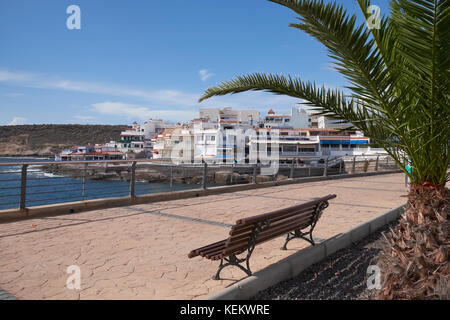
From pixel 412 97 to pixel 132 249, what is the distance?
13.4 ft

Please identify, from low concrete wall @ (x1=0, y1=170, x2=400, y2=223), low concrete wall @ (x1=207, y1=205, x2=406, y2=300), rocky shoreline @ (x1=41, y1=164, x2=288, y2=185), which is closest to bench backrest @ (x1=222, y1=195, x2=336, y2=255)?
low concrete wall @ (x1=207, y1=205, x2=406, y2=300)

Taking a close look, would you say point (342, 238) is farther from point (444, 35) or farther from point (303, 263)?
point (444, 35)

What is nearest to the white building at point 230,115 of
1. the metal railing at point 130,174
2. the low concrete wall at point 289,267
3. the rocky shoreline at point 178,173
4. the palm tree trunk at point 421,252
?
the rocky shoreline at point 178,173

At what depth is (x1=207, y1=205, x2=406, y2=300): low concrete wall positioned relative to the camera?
3.05 meters

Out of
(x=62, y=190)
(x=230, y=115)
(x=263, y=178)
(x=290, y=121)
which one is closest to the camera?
(x=62, y=190)

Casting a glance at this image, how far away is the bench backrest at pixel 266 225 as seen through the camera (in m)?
3.18

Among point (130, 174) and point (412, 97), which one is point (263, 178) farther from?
point (412, 97)

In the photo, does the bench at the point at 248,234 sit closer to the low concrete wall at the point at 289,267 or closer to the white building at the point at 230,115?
the low concrete wall at the point at 289,267

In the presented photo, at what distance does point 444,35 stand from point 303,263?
2.81 m

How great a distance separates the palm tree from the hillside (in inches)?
5597

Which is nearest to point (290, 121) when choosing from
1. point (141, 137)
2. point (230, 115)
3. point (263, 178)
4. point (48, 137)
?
point (230, 115)

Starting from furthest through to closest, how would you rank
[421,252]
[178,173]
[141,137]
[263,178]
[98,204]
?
[141,137]
[178,173]
[263,178]
[98,204]
[421,252]

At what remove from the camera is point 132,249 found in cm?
461

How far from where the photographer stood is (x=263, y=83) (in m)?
4.61
